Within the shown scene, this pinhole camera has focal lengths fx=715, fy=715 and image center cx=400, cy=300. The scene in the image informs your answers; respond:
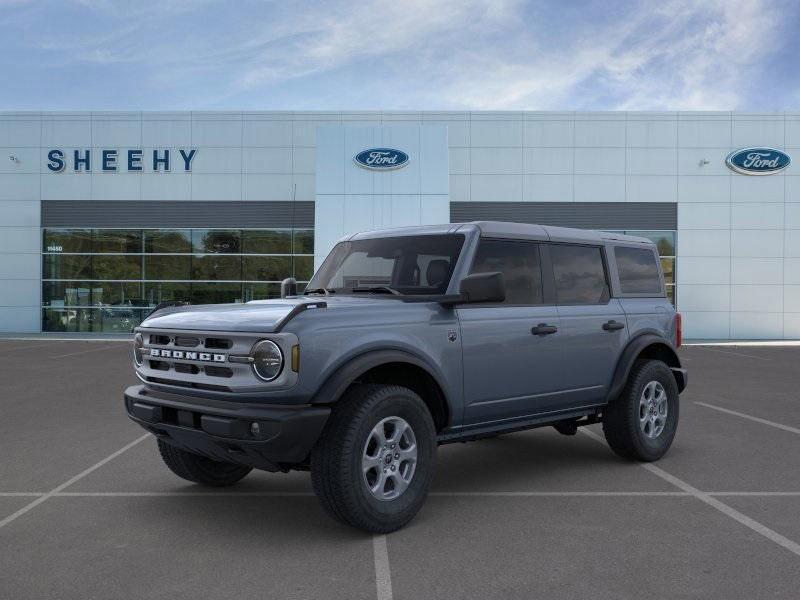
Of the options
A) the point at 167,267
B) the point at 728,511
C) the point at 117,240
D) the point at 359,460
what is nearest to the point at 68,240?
the point at 117,240

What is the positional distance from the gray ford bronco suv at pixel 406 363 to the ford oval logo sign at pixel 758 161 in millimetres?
22281

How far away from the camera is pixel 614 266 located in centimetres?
632

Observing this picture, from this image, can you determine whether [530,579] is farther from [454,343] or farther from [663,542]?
[454,343]

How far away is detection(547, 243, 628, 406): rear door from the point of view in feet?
18.4

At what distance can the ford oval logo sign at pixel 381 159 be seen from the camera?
24.2m

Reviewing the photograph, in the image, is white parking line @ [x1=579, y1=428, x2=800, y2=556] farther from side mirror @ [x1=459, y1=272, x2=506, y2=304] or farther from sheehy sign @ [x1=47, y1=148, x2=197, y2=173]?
sheehy sign @ [x1=47, y1=148, x2=197, y2=173]

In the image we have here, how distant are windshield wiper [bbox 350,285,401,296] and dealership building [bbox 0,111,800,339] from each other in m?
21.1

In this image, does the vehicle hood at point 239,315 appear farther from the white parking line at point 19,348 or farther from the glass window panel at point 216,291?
the glass window panel at point 216,291

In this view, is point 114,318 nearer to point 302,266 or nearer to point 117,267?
point 117,267

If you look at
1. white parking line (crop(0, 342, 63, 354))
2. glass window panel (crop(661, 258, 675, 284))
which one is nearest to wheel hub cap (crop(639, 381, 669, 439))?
white parking line (crop(0, 342, 63, 354))

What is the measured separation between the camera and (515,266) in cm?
546

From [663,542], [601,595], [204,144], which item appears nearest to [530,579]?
[601,595]

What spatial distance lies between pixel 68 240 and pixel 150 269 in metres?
3.36

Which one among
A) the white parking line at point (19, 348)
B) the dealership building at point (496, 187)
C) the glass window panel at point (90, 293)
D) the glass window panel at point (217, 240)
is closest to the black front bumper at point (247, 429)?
the white parking line at point (19, 348)
